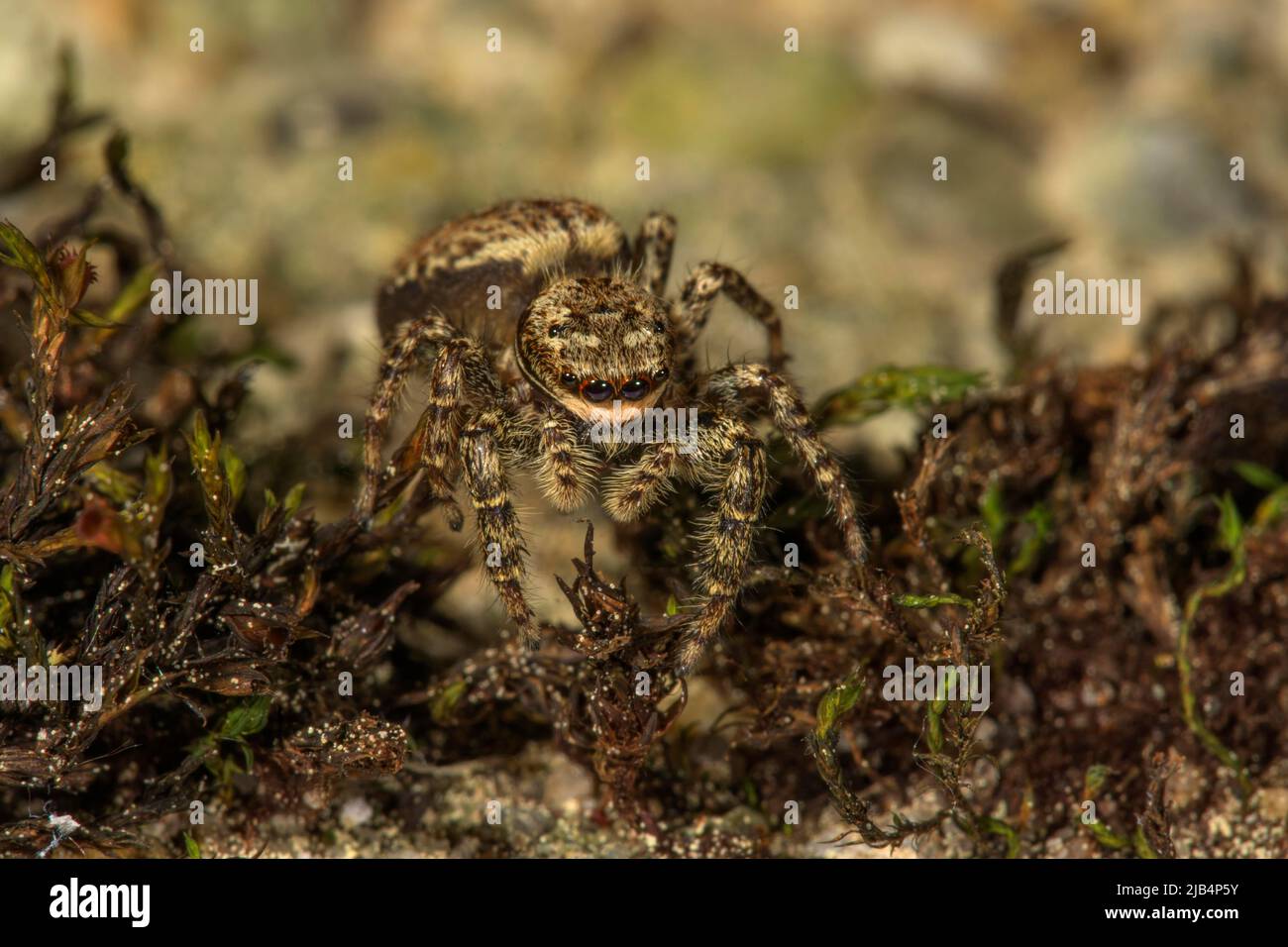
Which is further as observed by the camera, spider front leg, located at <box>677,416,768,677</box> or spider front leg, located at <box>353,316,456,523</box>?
spider front leg, located at <box>353,316,456,523</box>

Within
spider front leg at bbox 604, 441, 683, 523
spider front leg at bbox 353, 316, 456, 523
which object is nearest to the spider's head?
spider front leg at bbox 604, 441, 683, 523

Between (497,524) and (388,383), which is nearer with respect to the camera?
(497,524)

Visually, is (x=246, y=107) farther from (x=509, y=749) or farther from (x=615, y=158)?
(x=509, y=749)

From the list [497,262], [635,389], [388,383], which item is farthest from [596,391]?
[497,262]

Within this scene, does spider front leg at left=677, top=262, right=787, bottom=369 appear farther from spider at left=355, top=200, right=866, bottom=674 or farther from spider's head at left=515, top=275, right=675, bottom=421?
spider's head at left=515, top=275, right=675, bottom=421

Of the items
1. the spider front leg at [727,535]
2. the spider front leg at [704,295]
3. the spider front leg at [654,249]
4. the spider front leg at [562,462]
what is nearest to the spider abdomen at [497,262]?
the spider front leg at [654,249]

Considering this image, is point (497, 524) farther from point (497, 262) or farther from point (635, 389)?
point (497, 262)
